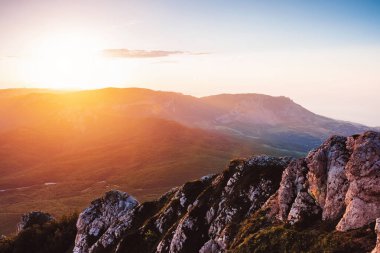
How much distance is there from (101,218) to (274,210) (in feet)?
153

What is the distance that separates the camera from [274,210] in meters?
40.3

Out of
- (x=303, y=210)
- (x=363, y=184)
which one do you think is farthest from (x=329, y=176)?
(x=363, y=184)

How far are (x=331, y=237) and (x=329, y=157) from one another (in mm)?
9904

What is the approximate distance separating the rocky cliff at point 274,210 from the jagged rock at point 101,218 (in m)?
4.44

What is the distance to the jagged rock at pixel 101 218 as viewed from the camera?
71.4 metres

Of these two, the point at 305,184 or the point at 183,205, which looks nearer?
the point at 305,184

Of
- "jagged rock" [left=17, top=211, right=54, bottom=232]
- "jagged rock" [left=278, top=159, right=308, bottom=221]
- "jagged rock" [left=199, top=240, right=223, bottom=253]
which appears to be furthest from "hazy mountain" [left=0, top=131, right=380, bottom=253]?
"jagged rock" [left=17, top=211, right=54, bottom=232]

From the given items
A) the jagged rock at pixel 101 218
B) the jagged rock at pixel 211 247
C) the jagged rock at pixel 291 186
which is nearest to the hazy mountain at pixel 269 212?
the jagged rock at pixel 211 247

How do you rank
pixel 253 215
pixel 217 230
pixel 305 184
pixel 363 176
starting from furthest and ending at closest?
pixel 217 230
pixel 253 215
pixel 305 184
pixel 363 176

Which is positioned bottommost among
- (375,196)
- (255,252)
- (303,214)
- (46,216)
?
(46,216)

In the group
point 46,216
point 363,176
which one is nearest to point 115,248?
point 363,176

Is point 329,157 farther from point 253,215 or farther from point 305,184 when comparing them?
point 253,215

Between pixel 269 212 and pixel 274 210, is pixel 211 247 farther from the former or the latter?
pixel 274 210

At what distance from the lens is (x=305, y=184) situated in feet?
126
